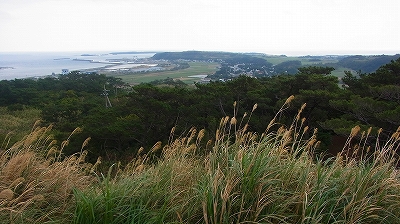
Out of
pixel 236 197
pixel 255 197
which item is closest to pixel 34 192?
pixel 236 197

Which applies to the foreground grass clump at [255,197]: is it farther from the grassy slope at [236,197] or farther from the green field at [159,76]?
the green field at [159,76]

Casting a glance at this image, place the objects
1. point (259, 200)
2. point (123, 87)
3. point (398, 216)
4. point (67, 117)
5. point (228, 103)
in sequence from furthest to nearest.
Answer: point (123, 87) → point (67, 117) → point (228, 103) → point (398, 216) → point (259, 200)

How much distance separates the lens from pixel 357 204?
1889 millimetres

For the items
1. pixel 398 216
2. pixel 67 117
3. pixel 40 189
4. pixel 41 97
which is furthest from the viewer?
pixel 41 97

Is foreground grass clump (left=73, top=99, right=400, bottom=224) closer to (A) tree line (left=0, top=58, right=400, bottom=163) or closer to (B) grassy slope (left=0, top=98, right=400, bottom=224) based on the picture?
(B) grassy slope (left=0, top=98, right=400, bottom=224)

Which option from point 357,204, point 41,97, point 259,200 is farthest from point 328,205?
point 41,97

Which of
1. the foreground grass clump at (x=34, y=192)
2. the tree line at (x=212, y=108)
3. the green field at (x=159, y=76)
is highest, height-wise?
the foreground grass clump at (x=34, y=192)

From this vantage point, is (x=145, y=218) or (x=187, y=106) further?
(x=187, y=106)

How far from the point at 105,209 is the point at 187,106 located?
12.4 meters

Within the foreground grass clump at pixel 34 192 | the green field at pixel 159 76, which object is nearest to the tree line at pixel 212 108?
the foreground grass clump at pixel 34 192

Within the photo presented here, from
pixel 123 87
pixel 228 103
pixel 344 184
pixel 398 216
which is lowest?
pixel 123 87

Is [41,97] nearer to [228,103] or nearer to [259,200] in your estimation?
[228,103]

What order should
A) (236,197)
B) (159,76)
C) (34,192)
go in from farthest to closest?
(159,76)
(34,192)
(236,197)

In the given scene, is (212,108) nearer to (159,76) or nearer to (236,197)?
(236,197)
